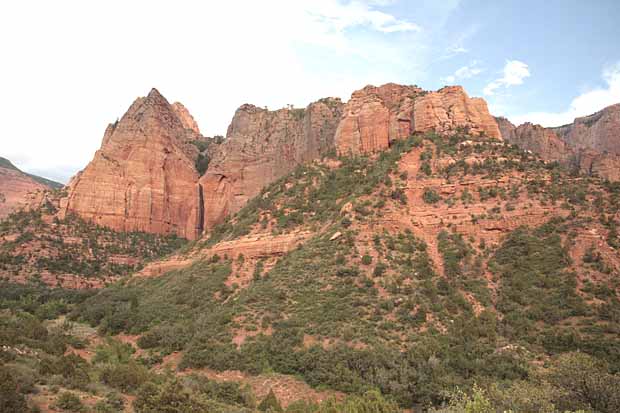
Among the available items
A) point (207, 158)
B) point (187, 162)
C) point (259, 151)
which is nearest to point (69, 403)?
point (259, 151)

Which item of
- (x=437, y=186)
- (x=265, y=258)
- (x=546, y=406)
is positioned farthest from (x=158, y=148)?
(x=546, y=406)

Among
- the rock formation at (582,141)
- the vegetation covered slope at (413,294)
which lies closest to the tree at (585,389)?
the vegetation covered slope at (413,294)

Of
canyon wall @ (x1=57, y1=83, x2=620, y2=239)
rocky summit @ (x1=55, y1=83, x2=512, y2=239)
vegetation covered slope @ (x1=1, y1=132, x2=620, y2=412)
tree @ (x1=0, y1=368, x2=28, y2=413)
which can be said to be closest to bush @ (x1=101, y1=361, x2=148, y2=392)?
vegetation covered slope @ (x1=1, y1=132, x2=620, y2=412)

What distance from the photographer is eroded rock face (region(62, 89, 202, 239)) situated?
60.7m

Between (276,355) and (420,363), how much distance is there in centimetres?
752

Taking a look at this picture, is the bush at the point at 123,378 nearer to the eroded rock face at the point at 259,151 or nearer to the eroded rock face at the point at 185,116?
the eroded rock face at the point at 259,151

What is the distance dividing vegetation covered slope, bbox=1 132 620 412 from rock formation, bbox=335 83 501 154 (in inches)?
84.9

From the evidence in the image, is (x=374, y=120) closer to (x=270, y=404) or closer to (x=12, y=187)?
(x=270, y=404)

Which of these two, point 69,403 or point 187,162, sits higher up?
point 187,162

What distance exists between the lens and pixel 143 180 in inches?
2530

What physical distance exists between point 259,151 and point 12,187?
64240mm

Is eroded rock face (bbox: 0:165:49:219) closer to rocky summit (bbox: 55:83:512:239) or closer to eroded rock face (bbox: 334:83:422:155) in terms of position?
rocky summit (bbox: 55:83:512:239)

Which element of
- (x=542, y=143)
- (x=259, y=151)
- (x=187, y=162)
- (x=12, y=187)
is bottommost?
(x=12, y=187)

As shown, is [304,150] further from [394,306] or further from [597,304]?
[597,304]
